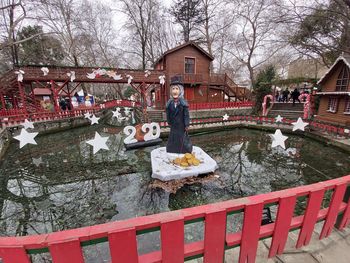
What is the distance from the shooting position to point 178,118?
5230mm

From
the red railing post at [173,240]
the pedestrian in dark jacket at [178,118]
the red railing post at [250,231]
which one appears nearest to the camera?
the red railing post at [173,240]

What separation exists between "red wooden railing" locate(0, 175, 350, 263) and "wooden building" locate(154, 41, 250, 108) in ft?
51.0

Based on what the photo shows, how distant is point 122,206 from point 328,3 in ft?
54.2

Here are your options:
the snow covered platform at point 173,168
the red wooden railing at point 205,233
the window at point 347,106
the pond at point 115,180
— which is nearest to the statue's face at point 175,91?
the snow covered platform at point 173,168

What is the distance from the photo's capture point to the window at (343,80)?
10.6m

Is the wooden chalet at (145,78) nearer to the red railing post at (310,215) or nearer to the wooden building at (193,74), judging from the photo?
the wooden building at (193,74)

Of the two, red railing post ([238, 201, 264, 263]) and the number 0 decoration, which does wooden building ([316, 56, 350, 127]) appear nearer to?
the number 0 decoration

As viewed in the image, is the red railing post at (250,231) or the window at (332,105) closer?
the red railing post at (250,231)

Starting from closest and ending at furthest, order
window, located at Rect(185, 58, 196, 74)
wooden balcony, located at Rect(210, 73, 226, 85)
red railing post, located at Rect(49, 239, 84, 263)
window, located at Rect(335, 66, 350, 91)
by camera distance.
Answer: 1. red railing post, located at Rect(49, 239, 84, 263)
2. window, located at Rect(335, 66, 350, 91)
3. window, located at Rect(185, 58, 196, 74)
4. wooden balcony, located at Rect(210, 73, 226, 85)

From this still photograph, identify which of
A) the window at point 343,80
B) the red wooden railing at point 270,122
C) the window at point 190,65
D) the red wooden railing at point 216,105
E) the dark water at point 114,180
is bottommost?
the dark water at point 114,180

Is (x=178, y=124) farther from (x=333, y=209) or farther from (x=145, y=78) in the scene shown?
(x=145, y=78)

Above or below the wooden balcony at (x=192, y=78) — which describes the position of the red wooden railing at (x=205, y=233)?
below

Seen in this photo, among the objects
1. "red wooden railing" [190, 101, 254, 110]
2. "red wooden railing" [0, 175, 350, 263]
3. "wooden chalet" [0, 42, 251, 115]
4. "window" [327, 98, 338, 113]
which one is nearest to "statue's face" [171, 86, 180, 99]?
"red wooden railing" [0, 175, 350, 263]

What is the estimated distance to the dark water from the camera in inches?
152
